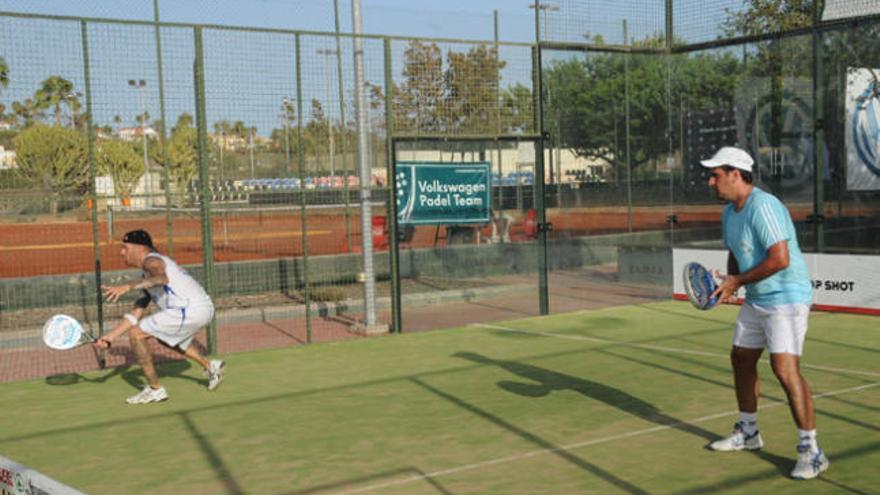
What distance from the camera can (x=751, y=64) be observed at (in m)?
15.7

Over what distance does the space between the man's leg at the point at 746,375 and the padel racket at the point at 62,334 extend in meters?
5.39

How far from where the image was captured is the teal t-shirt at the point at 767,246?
6.31 metres

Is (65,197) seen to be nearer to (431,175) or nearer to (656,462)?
(431,175)

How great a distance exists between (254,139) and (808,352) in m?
6.50

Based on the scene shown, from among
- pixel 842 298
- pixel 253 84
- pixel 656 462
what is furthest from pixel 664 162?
pixel 656 462

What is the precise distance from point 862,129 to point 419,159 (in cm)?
606

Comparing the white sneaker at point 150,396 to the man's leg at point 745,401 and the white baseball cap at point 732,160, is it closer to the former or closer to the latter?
the man's leg at point 745,401

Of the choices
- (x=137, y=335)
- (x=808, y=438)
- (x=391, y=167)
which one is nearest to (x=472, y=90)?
(x=391, y=167)

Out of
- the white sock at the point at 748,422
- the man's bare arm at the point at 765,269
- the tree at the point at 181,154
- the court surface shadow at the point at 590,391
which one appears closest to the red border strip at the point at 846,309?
the court surface shadow at the point at 590,391

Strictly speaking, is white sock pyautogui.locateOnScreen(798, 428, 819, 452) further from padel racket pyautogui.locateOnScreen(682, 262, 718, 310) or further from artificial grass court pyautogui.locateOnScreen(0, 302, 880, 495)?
padel racket pyautogui.locateOnScreen(682, 262, 718, 310)

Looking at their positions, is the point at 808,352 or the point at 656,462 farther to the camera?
the point at 808,352

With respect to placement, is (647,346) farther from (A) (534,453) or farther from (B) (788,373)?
(B) (788,373)

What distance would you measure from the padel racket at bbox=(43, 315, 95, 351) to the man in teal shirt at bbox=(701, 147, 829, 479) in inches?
216

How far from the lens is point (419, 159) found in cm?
1358
